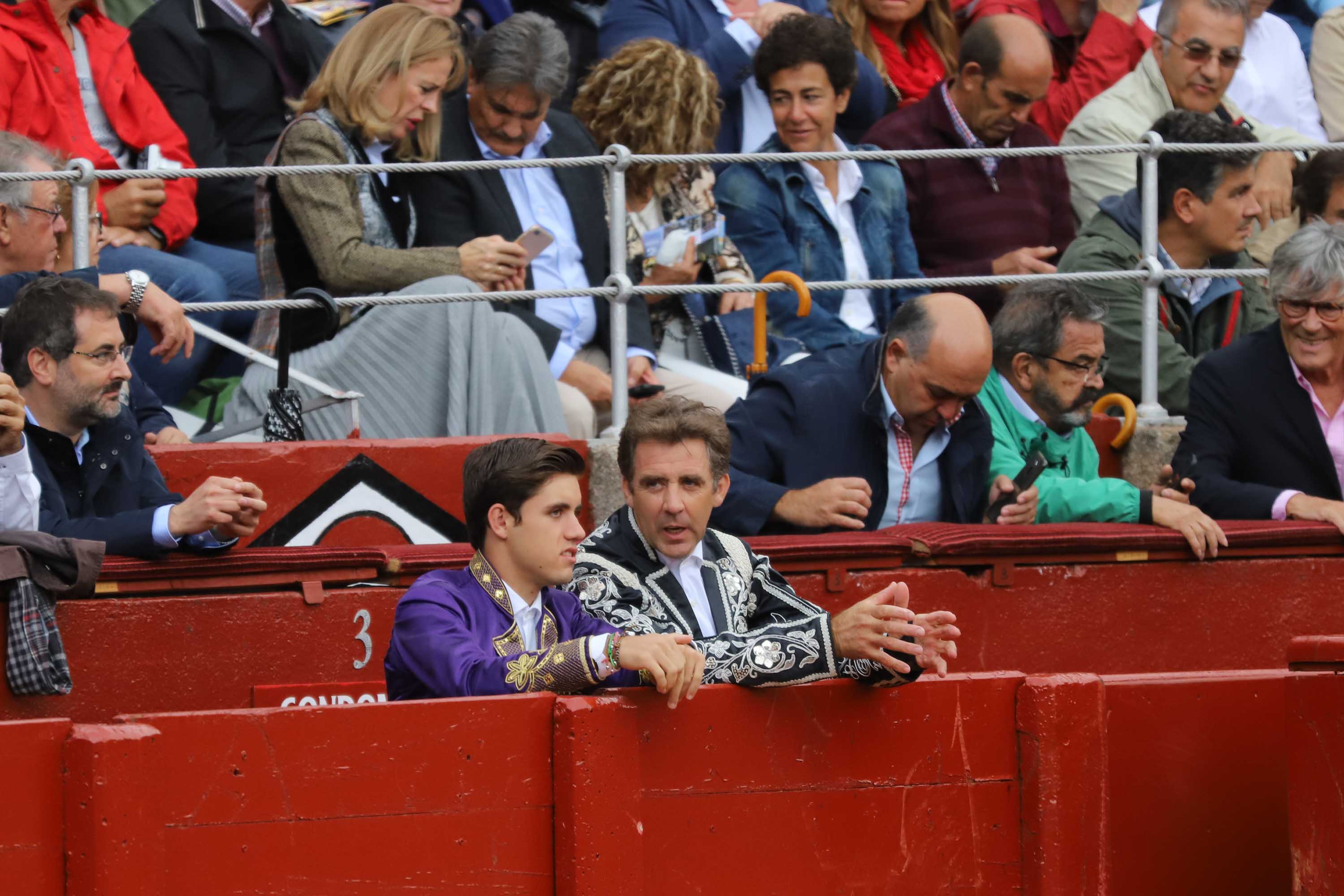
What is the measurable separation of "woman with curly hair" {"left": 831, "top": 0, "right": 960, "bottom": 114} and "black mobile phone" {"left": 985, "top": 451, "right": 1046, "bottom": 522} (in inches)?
105

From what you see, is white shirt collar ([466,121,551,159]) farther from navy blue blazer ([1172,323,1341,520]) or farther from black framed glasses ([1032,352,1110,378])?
navy blue blazer ([1172,323,1341,520])

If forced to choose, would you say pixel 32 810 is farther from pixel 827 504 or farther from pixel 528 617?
pixel 827 504

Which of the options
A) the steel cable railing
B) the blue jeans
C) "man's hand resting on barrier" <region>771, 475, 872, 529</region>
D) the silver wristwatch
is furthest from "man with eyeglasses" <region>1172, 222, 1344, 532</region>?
the silver wristwatch

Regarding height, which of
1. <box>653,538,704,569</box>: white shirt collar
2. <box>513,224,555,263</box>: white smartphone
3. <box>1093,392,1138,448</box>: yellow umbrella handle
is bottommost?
<box>653,538,704,569</box>: white shirt collar

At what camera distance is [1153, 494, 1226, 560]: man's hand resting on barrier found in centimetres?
618

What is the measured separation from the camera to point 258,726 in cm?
412

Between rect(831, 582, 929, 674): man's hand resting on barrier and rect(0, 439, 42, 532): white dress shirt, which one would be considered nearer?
rect(831, 582, 929, 674): man's hand resting on barrier

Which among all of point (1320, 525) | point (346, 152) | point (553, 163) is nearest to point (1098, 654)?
point (1320, 525)

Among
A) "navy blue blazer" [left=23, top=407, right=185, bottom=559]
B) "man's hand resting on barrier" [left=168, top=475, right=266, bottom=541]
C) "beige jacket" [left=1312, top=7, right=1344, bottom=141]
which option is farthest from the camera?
"beige jacket" [left=1312, top=7, right=1344, bottom=141]

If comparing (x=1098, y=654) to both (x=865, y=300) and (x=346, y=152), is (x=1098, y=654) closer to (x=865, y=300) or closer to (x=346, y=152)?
(x=865, y=300)

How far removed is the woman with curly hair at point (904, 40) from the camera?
→ 856 centimetres

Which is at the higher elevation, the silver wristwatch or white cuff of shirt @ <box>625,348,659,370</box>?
the silver wristwatch

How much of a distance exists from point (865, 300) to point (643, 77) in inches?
47.7

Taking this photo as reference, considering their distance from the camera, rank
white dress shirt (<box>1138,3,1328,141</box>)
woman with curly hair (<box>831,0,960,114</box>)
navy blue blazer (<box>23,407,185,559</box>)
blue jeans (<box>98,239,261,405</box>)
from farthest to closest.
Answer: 1. white dress shirt (<box>1138,3,1328,141</box>)
2. woman with curly hair (<box>831,0,960,114</box>)
3. blue jeans (<box>98,239,261,405</box>)
4. navy blue blazer (<box>23,407,185,559</box>)
